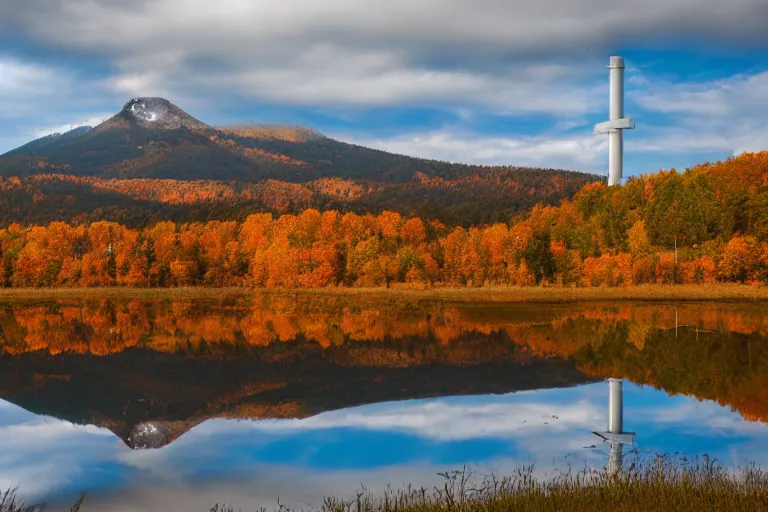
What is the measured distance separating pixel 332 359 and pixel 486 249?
7248cm

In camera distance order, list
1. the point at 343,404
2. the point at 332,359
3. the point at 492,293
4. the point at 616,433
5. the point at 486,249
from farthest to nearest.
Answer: the point at 486,249 → the point at 492,293 → the point at 332,359 → the point at 343,404 → the point at 616,433

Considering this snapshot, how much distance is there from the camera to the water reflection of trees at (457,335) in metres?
29.0

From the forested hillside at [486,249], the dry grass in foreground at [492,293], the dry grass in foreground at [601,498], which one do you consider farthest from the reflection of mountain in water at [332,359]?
the forested hillside at [486,249]

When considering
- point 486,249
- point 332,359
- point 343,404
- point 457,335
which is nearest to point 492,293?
point 486,249

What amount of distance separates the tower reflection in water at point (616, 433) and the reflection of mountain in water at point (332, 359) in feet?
7.96

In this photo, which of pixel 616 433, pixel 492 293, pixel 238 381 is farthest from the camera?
pixel 492 293

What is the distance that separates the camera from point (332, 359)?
32.4m

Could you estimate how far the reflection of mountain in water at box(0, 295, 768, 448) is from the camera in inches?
934

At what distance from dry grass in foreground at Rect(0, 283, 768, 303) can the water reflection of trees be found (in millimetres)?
9378

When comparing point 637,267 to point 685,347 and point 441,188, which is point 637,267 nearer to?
point 685,347

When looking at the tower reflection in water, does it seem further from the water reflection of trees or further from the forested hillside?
the forested hillside

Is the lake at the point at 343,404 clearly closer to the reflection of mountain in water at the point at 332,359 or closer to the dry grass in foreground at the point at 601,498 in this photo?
the reflection of mountain in water at the point at 332,359

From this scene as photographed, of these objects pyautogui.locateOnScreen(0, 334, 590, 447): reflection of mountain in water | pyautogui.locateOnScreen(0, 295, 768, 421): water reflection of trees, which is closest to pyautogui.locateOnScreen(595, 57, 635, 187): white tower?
pyautogui.locateOnScreen(0, 295, 768, 421): water reflection of trees

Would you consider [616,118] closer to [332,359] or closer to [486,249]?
[486,249]
